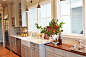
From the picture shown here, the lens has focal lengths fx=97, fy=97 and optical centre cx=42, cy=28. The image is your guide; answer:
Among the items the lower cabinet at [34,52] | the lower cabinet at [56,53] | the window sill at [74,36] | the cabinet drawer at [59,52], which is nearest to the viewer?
the lower cabinet at [56,53]

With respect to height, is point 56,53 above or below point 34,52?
above

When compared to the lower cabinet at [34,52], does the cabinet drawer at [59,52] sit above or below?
above

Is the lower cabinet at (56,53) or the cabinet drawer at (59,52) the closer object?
the lower cabinet at (56,53)

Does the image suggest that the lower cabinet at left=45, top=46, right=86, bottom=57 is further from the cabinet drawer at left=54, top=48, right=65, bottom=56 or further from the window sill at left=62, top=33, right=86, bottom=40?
the window sill at left=62, top=33, right=86, bottom=40

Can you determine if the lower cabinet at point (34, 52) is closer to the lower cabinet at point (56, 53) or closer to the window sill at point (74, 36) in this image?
the lower cabinet at point (56, 53)

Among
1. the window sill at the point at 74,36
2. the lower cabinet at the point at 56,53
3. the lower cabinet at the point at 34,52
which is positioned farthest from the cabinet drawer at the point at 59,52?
the lower cabinet at the point at 34,52

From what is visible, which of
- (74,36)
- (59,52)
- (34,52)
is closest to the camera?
(59,52)

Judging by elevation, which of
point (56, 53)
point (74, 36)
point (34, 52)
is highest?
point (74, 36)

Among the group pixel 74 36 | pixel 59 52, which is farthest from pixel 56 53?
pixel 74 36

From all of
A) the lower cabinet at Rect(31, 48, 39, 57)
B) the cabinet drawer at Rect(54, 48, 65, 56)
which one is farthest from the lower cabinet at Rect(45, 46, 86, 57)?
the lower cabinet at Rect(31, 48, 39, 57)

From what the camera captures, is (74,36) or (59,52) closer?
(59,52)

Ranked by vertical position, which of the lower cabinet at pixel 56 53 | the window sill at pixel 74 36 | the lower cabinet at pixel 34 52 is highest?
the window sill at pixel 74 36

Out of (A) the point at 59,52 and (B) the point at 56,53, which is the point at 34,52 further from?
(A) the point at 59,52

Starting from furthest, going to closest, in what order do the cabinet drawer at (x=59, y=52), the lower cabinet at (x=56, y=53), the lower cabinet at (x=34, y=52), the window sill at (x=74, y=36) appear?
the lower cabinet at (x=34, y=52), the window sill at (x=74, y=36), the cabinet drawer at (x=59, y=52), the lower cabinet at (x=56, y=53)
